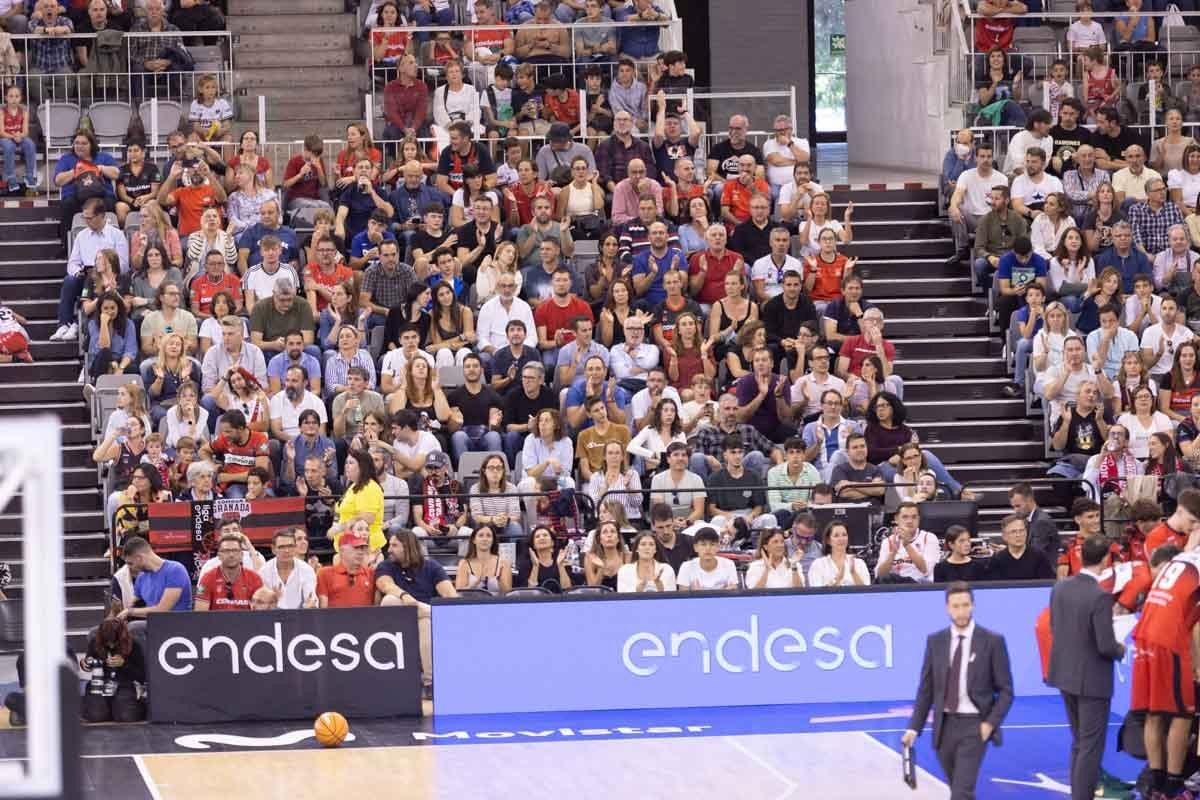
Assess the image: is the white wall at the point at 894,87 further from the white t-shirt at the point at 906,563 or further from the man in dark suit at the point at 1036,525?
the white t-shirt at the point at 906,563

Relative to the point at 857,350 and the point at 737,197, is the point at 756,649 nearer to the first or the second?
the point at 857,350

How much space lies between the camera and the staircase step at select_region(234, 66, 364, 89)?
86.9ft

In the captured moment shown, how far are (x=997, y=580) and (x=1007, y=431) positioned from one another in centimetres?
486

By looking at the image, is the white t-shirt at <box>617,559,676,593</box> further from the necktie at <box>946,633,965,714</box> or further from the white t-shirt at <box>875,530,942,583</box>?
the necktie at <box>946,633,965,714</box>

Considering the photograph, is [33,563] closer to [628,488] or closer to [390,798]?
[390,798]

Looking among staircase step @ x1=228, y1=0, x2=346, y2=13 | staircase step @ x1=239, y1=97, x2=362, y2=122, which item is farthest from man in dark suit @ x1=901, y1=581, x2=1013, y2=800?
staircase step @ x1=228, y1=0, x2=346, y2=13

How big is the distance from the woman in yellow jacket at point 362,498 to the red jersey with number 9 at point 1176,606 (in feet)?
23.2

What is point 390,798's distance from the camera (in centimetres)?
1443

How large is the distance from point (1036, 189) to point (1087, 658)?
11.3 metres

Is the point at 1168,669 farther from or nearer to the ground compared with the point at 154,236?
nearer to the ground

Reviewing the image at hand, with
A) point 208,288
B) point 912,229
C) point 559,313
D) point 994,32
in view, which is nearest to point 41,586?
point 559,313

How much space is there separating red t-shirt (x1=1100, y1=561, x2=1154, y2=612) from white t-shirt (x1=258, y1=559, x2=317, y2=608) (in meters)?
6.51

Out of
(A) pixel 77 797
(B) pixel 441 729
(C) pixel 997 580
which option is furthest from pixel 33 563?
(C) pixel 997 580

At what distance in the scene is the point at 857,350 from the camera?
20.9 meters
